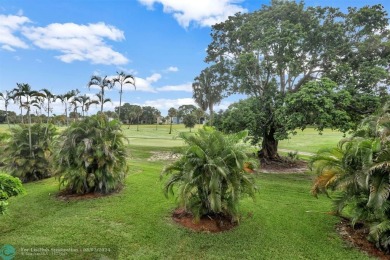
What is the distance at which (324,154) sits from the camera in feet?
29.9

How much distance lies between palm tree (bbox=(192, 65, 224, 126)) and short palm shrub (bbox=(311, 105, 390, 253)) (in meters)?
16.8

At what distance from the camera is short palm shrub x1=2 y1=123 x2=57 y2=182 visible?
51.0 feet

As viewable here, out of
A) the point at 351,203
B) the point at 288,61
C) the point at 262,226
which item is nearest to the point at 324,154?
→ the point at 351,203

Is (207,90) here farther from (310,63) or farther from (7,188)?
(7,188)

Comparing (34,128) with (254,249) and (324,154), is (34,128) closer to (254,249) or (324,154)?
(254,249)

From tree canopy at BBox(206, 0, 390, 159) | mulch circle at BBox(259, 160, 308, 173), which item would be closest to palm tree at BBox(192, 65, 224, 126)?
tree canopy at BBox(206, 0, 390, 159)

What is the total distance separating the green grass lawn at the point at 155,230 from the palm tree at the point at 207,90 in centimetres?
1590

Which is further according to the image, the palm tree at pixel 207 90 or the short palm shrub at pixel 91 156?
the palm tree at pixel 207 90

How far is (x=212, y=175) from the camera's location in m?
A: 8.07

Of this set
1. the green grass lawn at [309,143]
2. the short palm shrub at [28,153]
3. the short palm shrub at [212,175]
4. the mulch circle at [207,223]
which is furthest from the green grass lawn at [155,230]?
the green grass lawn at [309,143]

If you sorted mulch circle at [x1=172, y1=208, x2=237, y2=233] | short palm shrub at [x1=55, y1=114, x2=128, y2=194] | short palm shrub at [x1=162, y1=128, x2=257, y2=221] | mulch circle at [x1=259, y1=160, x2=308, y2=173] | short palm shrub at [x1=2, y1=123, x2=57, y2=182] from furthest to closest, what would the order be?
mulch circle at [x1=259, y1=160, x2=308, y2=173] < short palm shrub at [x1=2, y1=123, x2=57, y2=182] < short palm shrub at [x1=55, y1=114, x2=128, y2=194] < mulch circle at [x1=172, y1=208, x2=237, y2=233] < short palm shrub at [x1=162, y1=128, x2=257, y2=221]

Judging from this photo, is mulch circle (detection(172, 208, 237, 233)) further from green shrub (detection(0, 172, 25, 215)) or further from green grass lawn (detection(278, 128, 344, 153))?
green grass lawn (detection(278, 128, 344, 153))

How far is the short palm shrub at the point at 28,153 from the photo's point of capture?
15.5m

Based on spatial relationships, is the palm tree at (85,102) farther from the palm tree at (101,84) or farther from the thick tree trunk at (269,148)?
the thick tree trunk at (269,148)
